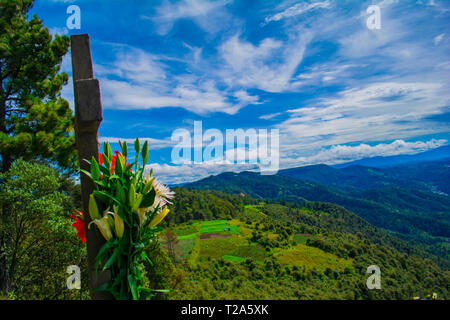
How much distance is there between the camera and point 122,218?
1322mm

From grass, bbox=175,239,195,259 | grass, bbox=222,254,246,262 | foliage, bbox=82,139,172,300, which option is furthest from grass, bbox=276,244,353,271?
foliage, bbox=82,139,172,300

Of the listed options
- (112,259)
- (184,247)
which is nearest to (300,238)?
(184,247)

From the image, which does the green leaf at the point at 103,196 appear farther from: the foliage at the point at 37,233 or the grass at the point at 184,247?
the grass at the point at 184,247

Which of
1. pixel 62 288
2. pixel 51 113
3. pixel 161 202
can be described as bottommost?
pixel 62 288

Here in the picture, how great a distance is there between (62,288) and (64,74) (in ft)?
22.0

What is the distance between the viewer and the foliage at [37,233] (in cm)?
505

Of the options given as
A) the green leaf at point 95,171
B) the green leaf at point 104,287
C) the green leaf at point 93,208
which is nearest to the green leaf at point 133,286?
the green leaf at point 104,287

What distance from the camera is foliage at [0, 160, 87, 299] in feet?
16.6

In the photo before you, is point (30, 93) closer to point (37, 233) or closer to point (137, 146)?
point (37, 233)

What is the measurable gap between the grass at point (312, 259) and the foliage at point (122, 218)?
5601cm

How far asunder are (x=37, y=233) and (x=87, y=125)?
21.6ft

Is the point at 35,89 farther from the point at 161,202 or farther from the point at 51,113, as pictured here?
the point at 161,202
